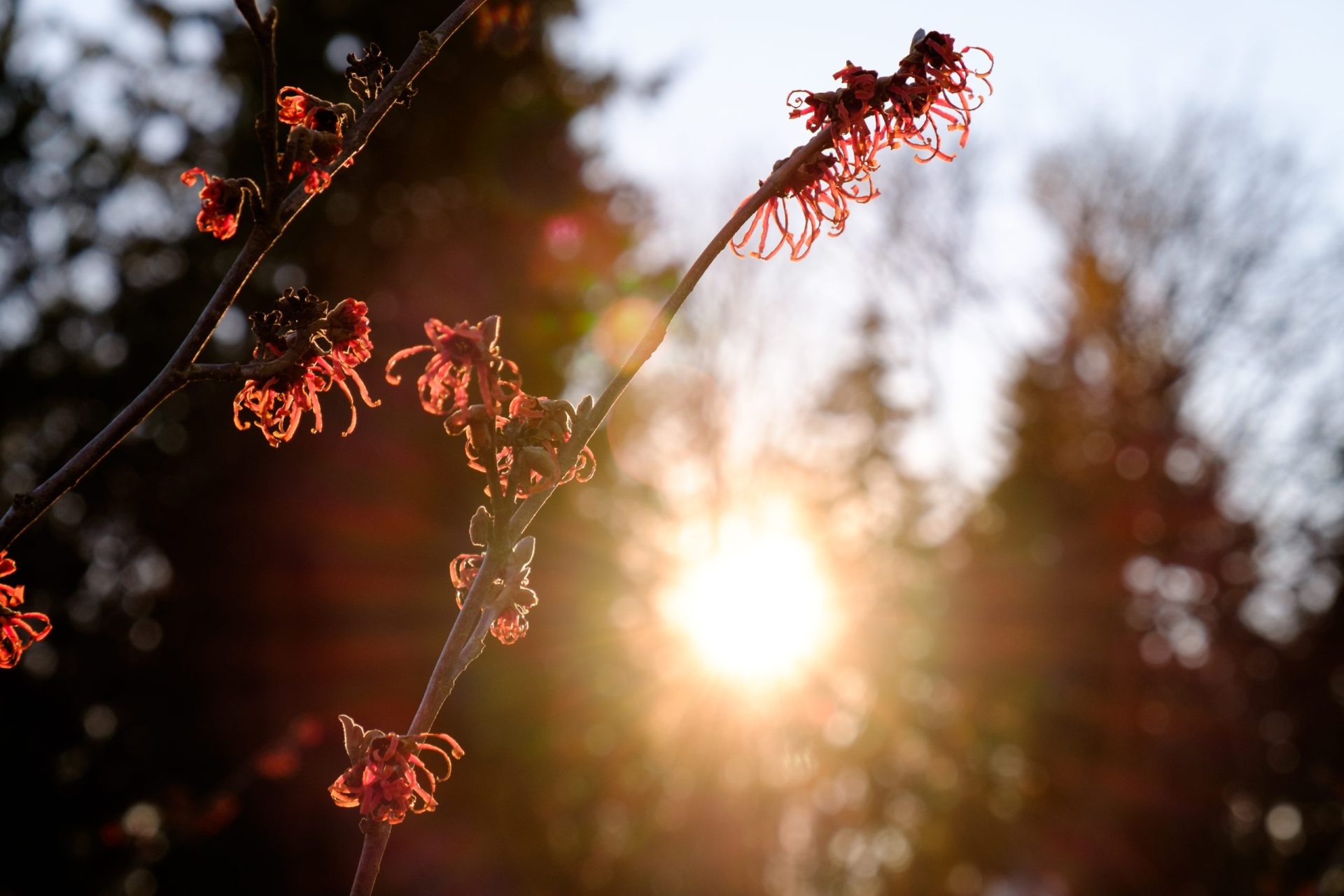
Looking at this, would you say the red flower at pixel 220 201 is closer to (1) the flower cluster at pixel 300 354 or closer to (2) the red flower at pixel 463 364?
(1) the flower cluster at pixel 300 354

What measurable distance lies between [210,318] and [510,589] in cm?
51

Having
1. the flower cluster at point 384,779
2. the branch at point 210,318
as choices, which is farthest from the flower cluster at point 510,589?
the branch at point 210,318

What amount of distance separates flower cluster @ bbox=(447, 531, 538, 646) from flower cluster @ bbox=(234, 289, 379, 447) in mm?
261

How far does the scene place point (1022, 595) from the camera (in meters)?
17.7

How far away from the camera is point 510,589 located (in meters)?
1.20

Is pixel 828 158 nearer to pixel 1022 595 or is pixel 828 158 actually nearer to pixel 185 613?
pixel 185 613

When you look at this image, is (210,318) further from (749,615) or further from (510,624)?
(749,615)

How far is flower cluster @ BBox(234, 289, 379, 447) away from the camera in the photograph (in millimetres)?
1332

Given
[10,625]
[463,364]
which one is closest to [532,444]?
[463,364]

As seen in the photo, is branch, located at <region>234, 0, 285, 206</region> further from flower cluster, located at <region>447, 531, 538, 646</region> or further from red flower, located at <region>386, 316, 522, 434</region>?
flower cluster, located at <region>447, 531, 538, 646</region>

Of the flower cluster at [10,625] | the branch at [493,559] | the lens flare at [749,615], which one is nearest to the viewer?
the branch at [493,559]

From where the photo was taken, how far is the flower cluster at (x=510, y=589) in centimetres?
121

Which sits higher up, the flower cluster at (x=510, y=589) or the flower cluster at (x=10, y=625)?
the flower cluster at (x=510, y=589)

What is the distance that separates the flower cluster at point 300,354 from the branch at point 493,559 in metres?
0.34
